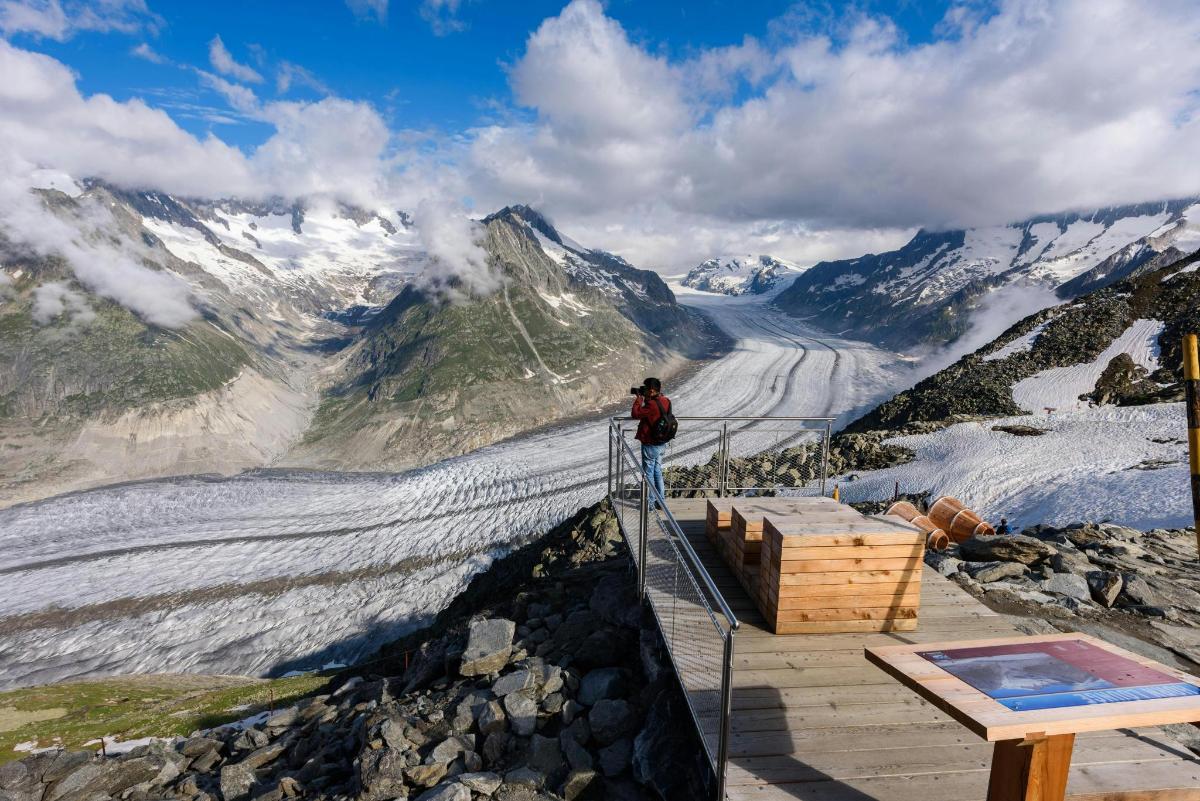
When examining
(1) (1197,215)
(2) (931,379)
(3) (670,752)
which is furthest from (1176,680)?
(1) (1197,215)

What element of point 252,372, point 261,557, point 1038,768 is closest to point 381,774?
point 1038,768

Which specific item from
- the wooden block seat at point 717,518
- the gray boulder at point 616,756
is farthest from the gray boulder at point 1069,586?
the gray boulder at point 616,756

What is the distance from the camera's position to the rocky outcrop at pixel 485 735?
22.1 ft

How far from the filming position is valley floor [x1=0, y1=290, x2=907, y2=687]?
35.6 m

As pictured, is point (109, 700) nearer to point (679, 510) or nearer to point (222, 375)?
point (679, 510)

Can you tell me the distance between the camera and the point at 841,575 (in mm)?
7277

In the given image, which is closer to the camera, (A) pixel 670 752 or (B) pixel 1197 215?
(A) pixel 670 752

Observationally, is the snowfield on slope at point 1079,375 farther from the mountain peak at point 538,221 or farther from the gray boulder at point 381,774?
the mountain peak at point 538,221

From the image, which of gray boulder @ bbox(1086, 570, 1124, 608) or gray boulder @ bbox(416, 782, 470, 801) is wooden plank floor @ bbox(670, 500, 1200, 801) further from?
gray boulder @ bbox(1086, 570, 1124, 608)

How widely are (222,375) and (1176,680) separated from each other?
120 metres

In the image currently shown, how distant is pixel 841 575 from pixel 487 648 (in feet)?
19.6

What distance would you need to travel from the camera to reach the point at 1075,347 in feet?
119

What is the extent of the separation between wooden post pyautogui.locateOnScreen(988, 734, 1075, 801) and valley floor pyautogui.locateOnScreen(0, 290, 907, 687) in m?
35.1

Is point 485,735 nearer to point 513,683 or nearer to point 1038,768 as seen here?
point 513,683
